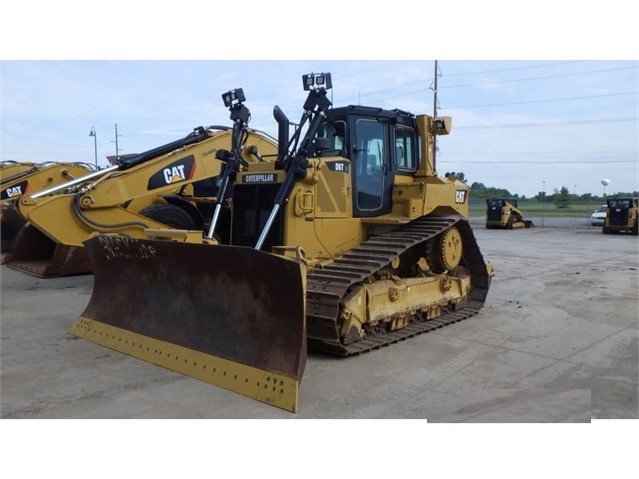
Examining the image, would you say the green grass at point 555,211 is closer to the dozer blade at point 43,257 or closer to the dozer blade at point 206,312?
the dozer blade at point 43,257

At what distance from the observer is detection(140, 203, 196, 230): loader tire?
988 cm

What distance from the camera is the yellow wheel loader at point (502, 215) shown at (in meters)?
30.4

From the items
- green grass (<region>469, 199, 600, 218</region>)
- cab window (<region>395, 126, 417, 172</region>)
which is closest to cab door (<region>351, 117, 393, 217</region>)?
cab window (<region>395, 126, 417, 172</region>)

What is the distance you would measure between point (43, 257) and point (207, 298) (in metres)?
9.43

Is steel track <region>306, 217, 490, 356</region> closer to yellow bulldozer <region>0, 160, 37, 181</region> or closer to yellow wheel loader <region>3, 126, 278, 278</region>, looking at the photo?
yellow wheel loader <region>3, 126, 278, 278</region>

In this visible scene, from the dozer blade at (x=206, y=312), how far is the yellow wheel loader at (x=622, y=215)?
84.9ft

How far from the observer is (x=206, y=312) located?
5551mm

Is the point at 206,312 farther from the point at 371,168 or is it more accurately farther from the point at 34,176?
the point at 34,176

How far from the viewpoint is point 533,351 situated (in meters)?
6.10

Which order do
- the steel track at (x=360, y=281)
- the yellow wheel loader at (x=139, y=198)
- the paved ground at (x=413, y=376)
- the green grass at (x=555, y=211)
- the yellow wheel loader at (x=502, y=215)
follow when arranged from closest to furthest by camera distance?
1. the paved ground at (x=413, y=376)
2. the steel track at (x=360, y=281)
3. the yellow wheel loader at (x=139, y=198)
4. the yellow wheel loader at (x=502, y=215)
5. the green grass at (x=555, y=211)

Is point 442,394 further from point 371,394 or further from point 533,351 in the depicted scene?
point 533,351

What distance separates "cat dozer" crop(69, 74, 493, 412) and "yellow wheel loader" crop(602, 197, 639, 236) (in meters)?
21.2

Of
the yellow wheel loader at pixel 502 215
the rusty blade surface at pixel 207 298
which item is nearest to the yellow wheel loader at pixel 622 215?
the yellow wheel loader at pixel 502 215

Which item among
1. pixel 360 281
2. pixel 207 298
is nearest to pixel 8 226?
pixel 207 298
